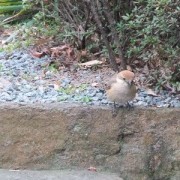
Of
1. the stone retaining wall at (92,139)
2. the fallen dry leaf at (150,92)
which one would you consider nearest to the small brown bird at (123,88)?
the stone retaining wall at (92,139)

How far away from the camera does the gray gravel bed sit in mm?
4617

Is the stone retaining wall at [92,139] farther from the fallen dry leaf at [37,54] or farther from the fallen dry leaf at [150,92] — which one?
the fallen dry leaf at [37,54]

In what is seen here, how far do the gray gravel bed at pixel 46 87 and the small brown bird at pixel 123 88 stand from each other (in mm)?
211

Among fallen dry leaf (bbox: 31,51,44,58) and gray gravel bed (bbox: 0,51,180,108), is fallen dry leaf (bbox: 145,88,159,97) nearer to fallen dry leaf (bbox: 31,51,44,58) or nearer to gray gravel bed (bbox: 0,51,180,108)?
gray gravel bed (bbox: 0,51,180,108)

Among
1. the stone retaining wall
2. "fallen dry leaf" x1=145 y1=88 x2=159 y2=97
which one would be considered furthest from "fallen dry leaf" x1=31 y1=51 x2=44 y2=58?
"fallen dry leaf" x1=145 y1=88 x2=159 y2=97

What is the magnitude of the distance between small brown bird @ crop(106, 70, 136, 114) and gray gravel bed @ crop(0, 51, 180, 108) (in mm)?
211

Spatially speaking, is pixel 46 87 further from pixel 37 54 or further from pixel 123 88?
pixel 123 88

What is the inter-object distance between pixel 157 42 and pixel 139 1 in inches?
14.9

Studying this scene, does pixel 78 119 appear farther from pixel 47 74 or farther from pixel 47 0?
pixel 47 0

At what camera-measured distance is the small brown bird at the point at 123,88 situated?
430 centimetres

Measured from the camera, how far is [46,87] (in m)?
4.84

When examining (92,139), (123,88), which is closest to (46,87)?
(92,139)

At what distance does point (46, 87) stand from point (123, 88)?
79 centimetres

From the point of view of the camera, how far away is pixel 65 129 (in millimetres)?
4543
